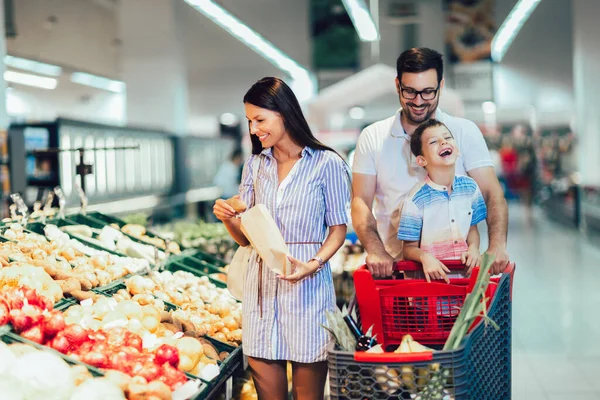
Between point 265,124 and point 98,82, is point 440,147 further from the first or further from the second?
Answer: point 98,82

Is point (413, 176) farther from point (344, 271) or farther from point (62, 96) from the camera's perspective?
point (62, 96)

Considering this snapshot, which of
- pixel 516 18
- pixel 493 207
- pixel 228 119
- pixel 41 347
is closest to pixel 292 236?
pixel 493 207

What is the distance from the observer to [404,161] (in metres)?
3.28

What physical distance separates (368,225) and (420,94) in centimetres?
55

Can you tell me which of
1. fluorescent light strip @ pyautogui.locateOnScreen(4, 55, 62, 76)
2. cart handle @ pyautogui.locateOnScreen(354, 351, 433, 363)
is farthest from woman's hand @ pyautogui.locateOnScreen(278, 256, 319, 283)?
fluorescent light strip @ pyautogui.locateOnScreen(4, 55, 62, 76)

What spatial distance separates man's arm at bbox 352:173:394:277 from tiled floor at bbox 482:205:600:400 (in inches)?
93.0

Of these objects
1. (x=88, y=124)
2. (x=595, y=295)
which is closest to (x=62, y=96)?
(x=88, y=124)

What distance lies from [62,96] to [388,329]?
79.9ft

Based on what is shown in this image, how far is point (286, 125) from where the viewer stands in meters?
2.92

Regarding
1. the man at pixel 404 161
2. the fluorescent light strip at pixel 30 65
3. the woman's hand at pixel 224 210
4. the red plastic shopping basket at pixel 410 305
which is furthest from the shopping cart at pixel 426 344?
the fluorescent light strip at pixel 30 65

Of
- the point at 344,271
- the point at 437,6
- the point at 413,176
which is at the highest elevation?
the point at 437,6

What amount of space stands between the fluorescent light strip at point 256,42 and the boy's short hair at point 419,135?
5751 millimetres

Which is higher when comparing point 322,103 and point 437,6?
point 437,6

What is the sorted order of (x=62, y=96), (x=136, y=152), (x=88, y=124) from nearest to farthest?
(x=88, y=124), (x=136, y=152), (x=62, y=96)
